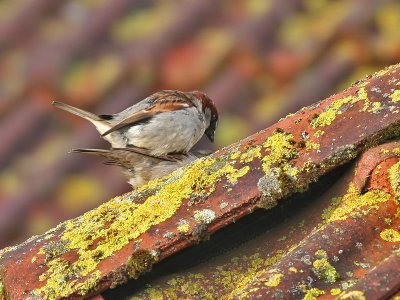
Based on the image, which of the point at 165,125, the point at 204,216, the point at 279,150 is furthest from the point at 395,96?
the point at 165,125

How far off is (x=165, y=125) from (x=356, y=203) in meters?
2.19

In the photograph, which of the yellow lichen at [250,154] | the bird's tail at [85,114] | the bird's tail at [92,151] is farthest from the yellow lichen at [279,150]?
the bird's tail at [85,114]

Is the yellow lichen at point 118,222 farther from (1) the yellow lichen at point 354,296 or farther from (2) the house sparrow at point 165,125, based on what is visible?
(2) the house sparrow at point 165,125

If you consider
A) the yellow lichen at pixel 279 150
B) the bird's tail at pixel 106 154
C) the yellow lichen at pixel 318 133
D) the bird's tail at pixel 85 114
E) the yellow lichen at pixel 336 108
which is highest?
the yellow lichen at pixel 336 108

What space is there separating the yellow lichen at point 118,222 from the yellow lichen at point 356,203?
258 mm

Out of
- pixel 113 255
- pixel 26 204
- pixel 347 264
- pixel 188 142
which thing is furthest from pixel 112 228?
pixel 188 142

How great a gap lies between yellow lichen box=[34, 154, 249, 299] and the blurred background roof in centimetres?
70

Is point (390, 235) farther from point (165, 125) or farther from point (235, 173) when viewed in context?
point (165, 125)

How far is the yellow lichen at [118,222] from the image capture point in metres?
1.75

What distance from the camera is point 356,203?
1.72 m

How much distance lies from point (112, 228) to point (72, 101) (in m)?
1.08

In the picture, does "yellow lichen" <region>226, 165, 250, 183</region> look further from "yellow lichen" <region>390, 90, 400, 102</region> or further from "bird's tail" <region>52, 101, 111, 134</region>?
"bird's tail" <region>52, 101, 111, 134</region>

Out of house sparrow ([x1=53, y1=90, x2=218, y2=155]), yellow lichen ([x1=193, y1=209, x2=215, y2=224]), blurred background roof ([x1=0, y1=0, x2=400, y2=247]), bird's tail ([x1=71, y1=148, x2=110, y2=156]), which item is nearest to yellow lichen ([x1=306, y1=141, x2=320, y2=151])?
yellow lichen ([x1=193, y1=209, x2=215, y2=224])

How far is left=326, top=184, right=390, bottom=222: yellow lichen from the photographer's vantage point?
5.48 feet
